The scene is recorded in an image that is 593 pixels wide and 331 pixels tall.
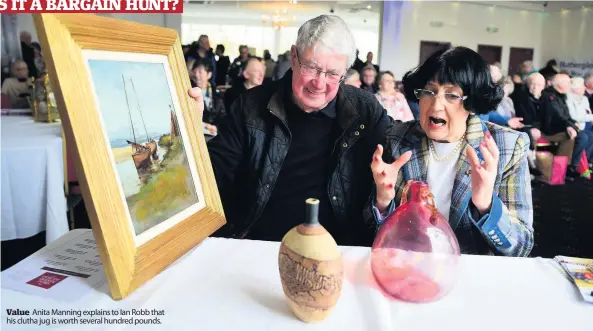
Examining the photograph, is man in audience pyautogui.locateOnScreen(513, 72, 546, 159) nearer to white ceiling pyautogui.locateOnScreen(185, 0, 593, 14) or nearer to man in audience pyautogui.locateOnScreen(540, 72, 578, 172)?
man in audience pyautogui.locateOnScreen(540, 72, 578, 172)

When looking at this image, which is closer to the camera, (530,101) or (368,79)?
(530,101)

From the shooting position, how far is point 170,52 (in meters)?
1.11

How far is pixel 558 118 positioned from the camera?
5.41 m

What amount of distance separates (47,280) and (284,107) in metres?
0.92

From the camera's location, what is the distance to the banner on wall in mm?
11484

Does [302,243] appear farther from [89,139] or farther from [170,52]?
[170,52]

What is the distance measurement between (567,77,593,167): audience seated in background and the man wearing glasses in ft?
16.5

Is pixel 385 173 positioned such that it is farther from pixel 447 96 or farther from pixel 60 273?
pixel 60 273

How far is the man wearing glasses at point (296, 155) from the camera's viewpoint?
1.52 metres

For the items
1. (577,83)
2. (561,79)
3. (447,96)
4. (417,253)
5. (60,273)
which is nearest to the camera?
(417,253)

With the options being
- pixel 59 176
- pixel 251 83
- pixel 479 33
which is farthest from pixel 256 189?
pixel 479 33

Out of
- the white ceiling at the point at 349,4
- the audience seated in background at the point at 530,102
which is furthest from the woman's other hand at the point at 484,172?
the white ceiling at the point at 349,4

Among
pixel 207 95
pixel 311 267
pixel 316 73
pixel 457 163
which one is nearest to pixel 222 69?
pixel 207 95

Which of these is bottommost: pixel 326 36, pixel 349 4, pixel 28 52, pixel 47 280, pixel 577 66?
pixel 47 280
